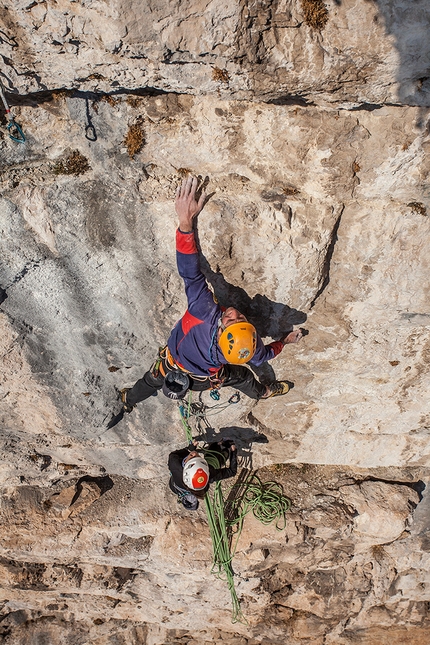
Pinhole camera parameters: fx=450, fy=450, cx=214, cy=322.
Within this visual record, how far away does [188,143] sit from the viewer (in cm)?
423

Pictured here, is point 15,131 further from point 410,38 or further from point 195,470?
point 195,470

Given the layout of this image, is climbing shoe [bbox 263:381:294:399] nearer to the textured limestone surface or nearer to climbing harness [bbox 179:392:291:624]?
the textured limestone surface

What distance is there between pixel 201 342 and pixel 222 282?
2.26 feet

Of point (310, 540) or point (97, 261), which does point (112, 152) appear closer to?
point (97, 261)

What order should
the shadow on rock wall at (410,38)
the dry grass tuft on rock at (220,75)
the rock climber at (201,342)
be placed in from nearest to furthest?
1. the shadow on rock wall at (410,38)
2. the dry grass tuft on rock at (220,75)
3. the rock climber at (201,342)

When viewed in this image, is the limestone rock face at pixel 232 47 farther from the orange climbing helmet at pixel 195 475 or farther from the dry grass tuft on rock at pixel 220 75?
the orange climbing helmet at pixel 195 475

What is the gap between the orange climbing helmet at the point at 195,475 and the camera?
582cm

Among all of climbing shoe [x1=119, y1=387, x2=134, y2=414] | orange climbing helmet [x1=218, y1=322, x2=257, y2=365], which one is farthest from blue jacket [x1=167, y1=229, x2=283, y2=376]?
climbing shoe [x1=119, y1=387, x2=134, y2=414]

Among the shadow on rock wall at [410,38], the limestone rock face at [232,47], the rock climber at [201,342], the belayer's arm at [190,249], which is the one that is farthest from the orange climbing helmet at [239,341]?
the shadow on rock wall at [410,38]

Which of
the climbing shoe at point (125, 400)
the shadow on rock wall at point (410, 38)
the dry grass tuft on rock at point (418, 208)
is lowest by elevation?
the climbing shoe at point (125, 400)

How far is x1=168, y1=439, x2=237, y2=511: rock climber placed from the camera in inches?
230

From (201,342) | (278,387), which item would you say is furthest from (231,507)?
(201,342)

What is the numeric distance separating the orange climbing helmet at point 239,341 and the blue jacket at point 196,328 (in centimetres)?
23

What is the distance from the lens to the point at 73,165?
4.36m
